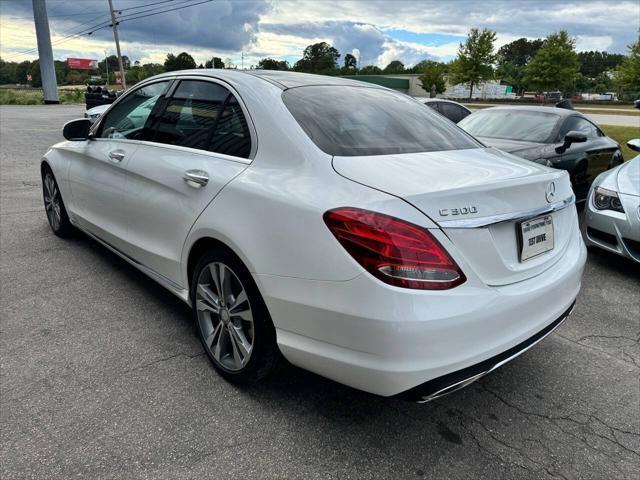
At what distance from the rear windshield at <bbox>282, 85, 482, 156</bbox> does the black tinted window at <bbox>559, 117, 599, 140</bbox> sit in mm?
4579

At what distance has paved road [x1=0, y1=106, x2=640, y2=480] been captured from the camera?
216 cm

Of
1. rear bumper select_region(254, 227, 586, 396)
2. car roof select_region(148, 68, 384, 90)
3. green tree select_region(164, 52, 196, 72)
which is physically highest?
green tree select_region(164, 52, 196, 72)

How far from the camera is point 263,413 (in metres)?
2.49

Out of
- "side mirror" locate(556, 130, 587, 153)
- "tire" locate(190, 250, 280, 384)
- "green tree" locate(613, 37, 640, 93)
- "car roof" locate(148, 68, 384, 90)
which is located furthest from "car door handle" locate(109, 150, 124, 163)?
"green tree" locate(613, 37, 640, 93)

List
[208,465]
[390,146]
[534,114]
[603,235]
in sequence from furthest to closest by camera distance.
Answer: [534,114]
[603,235]
[390,146]
[208,465]

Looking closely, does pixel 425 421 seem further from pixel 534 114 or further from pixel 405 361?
pixel 534 114

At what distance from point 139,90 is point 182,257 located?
5.29 ft

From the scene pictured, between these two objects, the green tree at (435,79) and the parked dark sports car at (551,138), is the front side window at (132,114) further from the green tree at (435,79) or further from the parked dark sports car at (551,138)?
the green tree at (435,79)

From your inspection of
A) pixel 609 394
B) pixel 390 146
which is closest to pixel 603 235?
pixel 609 394

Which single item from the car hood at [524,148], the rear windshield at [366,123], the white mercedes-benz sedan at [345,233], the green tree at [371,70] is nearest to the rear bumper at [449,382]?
the white mercedes-benz sedan at [345,233]

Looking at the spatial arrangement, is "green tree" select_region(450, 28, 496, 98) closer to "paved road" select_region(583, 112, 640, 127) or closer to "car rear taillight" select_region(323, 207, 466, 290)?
"paved road" select_region(583, 112, 640, 127)

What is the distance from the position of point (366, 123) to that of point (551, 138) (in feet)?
16.3

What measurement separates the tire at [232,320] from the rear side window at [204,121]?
0.62 m

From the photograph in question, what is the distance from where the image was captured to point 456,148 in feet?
9.16
